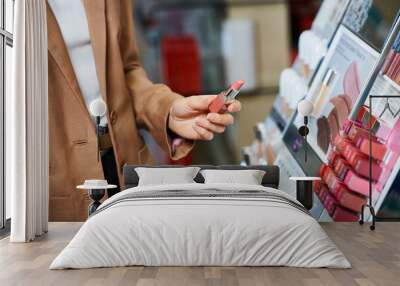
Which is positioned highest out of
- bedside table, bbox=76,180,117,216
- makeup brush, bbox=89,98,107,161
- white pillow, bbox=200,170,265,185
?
makeup brush, bbox=89,98,107,161

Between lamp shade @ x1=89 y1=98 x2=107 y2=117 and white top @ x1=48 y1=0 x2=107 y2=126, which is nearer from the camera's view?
lamp shade @ x1=89 y1=98 x2=107 y2=117

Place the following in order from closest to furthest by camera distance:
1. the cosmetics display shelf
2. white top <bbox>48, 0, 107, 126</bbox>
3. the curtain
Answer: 1. the curtain
2. the cosmetics display shelf
3. white top <bbox>48, 0, 107, 126</bbox>

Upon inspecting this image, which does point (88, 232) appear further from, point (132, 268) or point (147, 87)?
point (147, 87)

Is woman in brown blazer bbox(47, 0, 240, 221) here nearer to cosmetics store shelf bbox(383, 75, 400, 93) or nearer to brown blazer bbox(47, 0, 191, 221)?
brown blazer bbox(47, 0, 191, 221)

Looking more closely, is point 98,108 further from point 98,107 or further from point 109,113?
point 109,113

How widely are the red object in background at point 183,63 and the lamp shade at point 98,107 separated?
0.71 metres

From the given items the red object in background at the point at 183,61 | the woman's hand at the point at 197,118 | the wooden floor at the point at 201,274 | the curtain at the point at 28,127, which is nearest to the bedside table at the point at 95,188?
the curtain at the point at 28,127

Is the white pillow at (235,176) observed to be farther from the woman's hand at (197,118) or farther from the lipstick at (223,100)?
the lipstick at (223,100)

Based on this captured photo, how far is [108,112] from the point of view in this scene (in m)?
6.18

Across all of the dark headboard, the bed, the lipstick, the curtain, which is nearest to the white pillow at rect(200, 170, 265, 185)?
the dark headboard

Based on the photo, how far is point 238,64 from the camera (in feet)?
20.2

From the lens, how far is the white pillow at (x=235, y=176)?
5.83m

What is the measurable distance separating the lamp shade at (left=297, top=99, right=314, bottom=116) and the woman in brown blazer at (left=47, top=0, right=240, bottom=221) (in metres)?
0.70

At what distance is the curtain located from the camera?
203 inches
